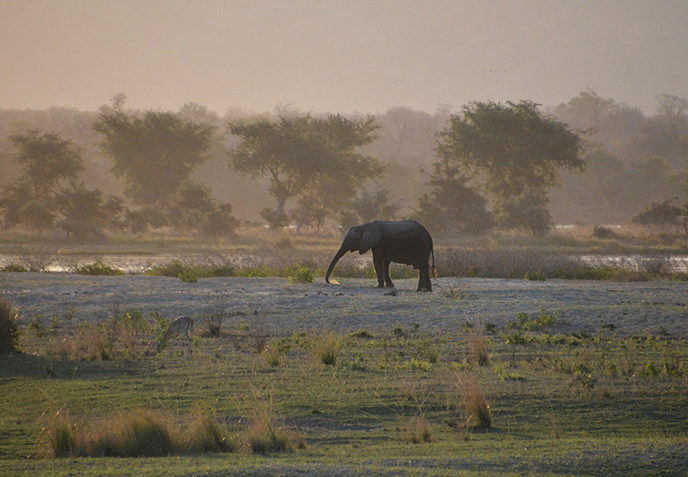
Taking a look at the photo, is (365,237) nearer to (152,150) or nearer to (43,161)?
(43,161)

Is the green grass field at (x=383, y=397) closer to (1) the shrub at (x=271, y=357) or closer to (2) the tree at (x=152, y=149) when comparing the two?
(1) the shrub at (x=271, y=357)

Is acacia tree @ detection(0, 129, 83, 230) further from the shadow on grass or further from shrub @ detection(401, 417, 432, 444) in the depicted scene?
shrub @ detection(401, 417, 432, 444)

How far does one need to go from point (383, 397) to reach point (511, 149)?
45711mm

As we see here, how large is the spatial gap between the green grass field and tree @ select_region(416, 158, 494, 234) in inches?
1331

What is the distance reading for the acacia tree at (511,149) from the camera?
51.7 m

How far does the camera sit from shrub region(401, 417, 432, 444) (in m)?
7.72

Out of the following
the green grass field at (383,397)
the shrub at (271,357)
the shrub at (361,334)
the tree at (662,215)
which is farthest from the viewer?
the tree at (662,215)

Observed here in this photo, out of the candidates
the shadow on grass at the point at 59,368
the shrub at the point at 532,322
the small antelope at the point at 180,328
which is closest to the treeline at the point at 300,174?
the shrub at the point at 532,322

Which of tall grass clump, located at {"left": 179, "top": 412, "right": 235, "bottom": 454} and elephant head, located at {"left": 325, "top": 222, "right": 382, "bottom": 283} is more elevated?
elephant head, located at {"left": 325, "top": 222, "right": 382, "bottom": 283}

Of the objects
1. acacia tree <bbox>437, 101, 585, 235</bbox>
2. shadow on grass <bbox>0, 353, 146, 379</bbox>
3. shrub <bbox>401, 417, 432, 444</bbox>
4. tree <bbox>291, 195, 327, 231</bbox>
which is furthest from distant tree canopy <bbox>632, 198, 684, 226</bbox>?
shrub <bbox>401, 417, 432, 444</bbox>

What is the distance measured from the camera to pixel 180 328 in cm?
1310

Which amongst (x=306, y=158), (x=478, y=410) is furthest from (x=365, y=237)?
(x=306, y=158)

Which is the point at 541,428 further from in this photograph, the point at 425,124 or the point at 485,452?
the point at 425,124

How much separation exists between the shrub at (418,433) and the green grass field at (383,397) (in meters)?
0.02
